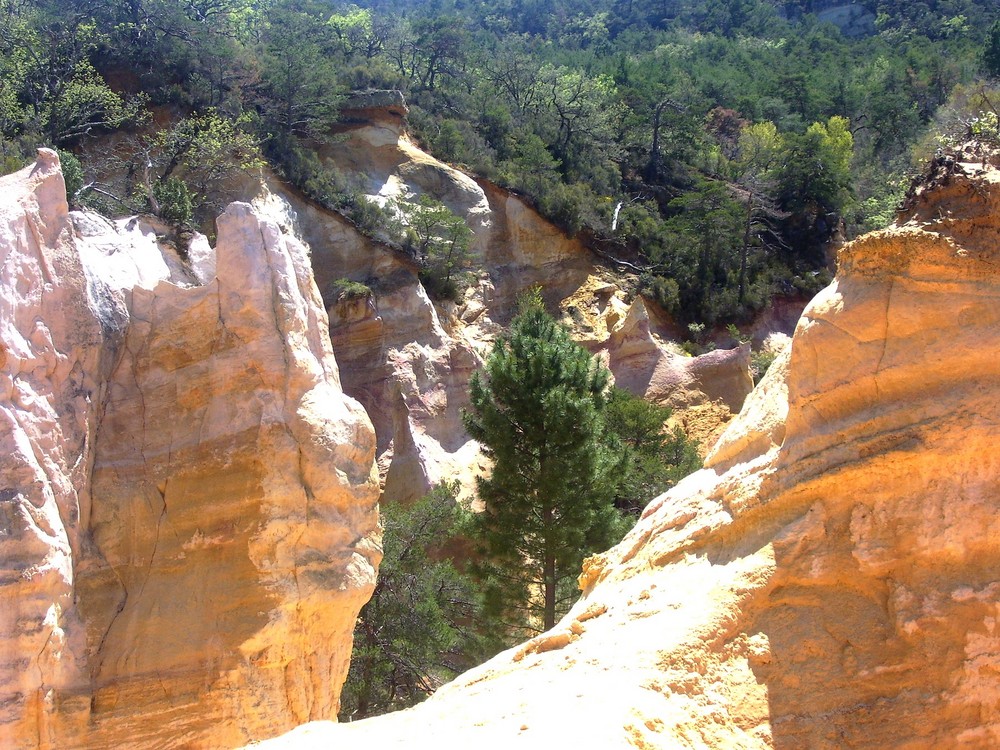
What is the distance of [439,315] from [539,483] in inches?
539

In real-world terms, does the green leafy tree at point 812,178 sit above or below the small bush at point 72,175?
below

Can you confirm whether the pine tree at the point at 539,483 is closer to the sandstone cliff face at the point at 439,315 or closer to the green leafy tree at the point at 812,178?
the sandstone cliff face at the point at 439,315

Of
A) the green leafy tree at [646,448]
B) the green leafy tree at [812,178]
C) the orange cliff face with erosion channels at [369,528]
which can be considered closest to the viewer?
the orange cliff face with erosion channels at [369,528]

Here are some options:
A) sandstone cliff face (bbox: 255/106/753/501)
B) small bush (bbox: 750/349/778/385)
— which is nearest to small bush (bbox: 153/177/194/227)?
sandstone cliff face (bbox: 255/106/753/501)

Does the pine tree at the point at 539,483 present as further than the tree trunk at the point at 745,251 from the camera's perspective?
No

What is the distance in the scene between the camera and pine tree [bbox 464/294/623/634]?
52.9 ft

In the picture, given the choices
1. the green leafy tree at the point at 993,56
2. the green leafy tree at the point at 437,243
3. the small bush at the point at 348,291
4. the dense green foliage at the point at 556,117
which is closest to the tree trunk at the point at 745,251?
the dense green foliage at the point at 556,117

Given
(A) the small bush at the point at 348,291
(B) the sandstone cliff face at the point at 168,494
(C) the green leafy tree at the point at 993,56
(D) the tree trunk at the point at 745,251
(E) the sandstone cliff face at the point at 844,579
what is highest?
(E) the sandstone cliff face at the point at 844,579

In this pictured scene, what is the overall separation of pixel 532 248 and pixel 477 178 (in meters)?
2.82

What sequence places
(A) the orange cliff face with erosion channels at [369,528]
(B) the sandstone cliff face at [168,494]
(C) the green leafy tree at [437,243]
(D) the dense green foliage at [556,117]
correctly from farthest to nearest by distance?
(C) the green leafy tree at [437,243] < (D) the dense green foliage at [556,117] < (B) the sandstone cliff face at [168,494] < (A) the orange cliff face with erosion channels at [369,528]

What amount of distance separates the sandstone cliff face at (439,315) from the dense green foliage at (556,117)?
103 centimetres

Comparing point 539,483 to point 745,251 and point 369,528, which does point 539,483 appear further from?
point 745,251

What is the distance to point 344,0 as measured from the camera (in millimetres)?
85750

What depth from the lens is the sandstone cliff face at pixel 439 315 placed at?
25.2 meters
